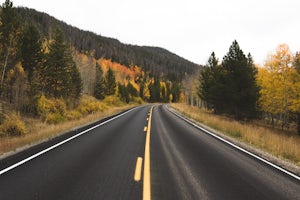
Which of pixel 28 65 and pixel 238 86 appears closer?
pixel 28 65

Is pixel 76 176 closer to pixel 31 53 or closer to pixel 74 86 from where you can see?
pixel 31 53

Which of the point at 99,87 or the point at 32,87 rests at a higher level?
the point at 99,87

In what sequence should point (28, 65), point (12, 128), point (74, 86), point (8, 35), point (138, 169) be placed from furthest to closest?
point (74, 86) → point (28, 65) → point (8, 35) → point (12, 128) → point (138, 169)

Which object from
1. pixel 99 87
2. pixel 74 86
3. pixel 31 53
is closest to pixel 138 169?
pixel 31 53

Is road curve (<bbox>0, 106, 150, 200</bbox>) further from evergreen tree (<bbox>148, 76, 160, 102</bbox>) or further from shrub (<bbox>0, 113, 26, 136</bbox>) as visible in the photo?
evergreen tree (<bbox>148, 76, 160, 102</bbox>)

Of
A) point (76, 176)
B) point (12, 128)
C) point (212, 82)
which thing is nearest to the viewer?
point (76, 176)

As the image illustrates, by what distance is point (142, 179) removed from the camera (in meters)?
4.60

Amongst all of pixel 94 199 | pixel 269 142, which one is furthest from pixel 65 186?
pixel 269 142

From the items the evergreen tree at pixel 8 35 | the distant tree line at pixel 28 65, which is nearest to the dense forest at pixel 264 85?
the distant tree line at pixel 28 65

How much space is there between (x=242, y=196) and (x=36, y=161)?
580 cm

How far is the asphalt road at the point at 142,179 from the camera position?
3.97 m

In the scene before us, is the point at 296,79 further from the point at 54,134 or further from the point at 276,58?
the point at 54,134

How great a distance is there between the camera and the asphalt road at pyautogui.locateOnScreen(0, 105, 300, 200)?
156 inches

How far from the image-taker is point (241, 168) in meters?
5.69
